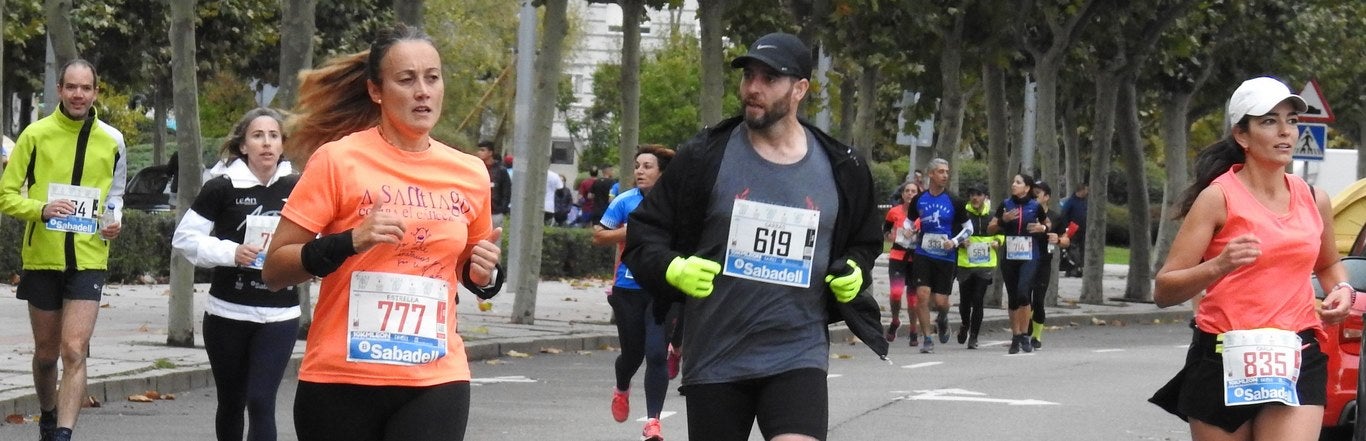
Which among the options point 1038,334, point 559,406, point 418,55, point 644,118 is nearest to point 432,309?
point 418,55

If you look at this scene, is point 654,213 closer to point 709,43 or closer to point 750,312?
point 750,312

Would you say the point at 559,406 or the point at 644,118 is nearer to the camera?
the point at 559,406

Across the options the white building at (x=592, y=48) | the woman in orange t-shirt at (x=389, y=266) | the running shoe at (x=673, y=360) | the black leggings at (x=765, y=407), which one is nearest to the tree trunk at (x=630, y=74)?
the running shoe at (x=673, y=360)

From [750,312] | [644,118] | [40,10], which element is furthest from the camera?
[644,118]

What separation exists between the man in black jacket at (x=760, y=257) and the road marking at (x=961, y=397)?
759 centimetres

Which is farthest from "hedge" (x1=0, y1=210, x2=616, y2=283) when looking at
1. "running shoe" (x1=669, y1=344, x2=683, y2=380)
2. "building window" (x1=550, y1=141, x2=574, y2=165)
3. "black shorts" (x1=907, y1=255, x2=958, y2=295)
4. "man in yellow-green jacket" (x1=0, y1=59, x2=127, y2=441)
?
"building window" (x1=550, y1=141, x2=574, y2=165)

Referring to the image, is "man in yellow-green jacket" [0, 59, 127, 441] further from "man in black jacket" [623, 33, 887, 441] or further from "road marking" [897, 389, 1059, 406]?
"road marking" [897, 389, 1059, 406]

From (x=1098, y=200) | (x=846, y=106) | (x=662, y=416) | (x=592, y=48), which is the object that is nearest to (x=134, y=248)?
(x=846, y=106)

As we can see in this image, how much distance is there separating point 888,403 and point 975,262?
21.1 feet

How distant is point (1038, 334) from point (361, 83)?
15173 millimetres

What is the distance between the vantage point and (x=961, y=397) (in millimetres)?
13914

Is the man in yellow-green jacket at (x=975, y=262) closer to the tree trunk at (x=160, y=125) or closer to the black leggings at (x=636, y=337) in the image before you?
the black leggings at (x=636, y=337)

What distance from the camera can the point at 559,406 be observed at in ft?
42.1

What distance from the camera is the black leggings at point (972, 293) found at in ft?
64.4
